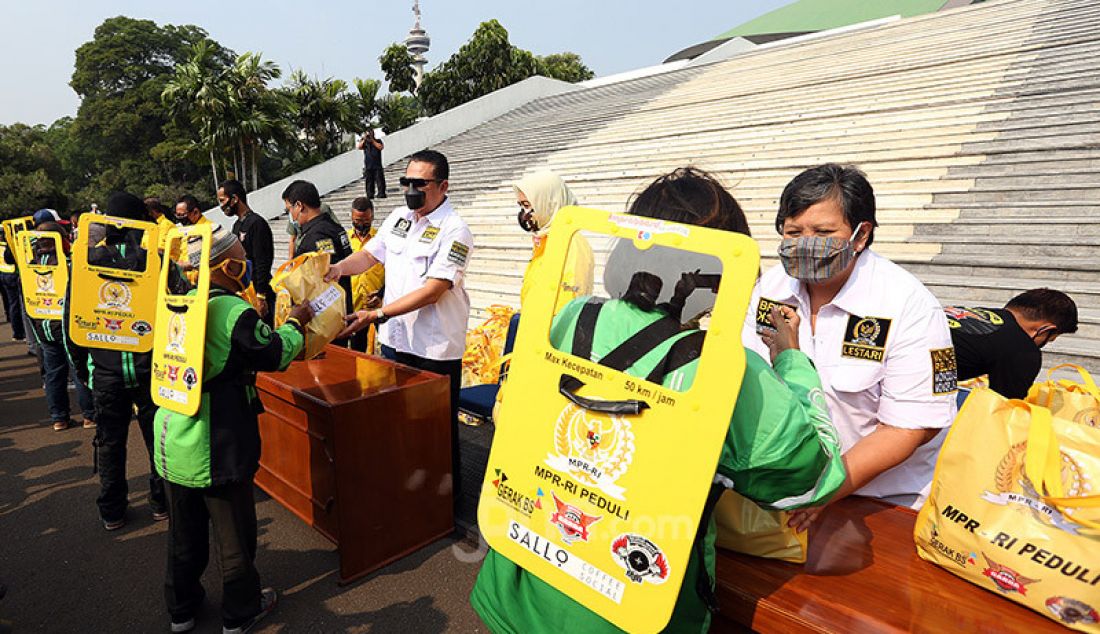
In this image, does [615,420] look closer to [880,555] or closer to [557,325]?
[557,325]

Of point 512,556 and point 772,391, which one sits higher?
point 772,391

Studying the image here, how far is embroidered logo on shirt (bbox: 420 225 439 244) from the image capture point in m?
3.01

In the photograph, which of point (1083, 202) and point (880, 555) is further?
point (1083, 202)

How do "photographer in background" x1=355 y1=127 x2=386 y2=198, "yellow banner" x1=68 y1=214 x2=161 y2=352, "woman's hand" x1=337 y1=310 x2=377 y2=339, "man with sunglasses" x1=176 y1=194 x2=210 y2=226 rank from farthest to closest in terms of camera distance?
"photographer in background" x1=355 y1=127 x2=386 y2=198 → "man with sunglasses" x1=176 y1=194 x2=210 y2=226 → "yellow banner" x1=68 y1=214 x2=161 y2=352 → "woman's hand" x1=337 y1=310 x2=377 y2=339

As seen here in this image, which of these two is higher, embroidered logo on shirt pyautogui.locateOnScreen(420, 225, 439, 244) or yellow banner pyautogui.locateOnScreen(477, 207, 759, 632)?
embroidered logo on shirt pyautogui.locateOnScreen(420, 225, 439, 244)

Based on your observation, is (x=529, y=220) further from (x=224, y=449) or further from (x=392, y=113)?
(x=392, y=113)

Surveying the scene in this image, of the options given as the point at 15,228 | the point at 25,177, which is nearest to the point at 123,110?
the point at 25,177

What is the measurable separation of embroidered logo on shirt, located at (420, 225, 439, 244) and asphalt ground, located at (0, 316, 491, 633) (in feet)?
5.39

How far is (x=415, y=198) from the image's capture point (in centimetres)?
301

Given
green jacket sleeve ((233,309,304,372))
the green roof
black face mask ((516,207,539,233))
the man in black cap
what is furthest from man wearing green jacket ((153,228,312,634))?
the green roof

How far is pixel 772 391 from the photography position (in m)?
0.97

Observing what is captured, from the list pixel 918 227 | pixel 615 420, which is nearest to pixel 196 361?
pixel 615 420

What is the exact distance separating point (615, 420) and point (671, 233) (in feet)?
1.16

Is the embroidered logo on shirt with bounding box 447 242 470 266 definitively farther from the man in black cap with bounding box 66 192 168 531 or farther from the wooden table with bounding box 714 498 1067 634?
the wooden table with bounding box 714 498 1067 634
